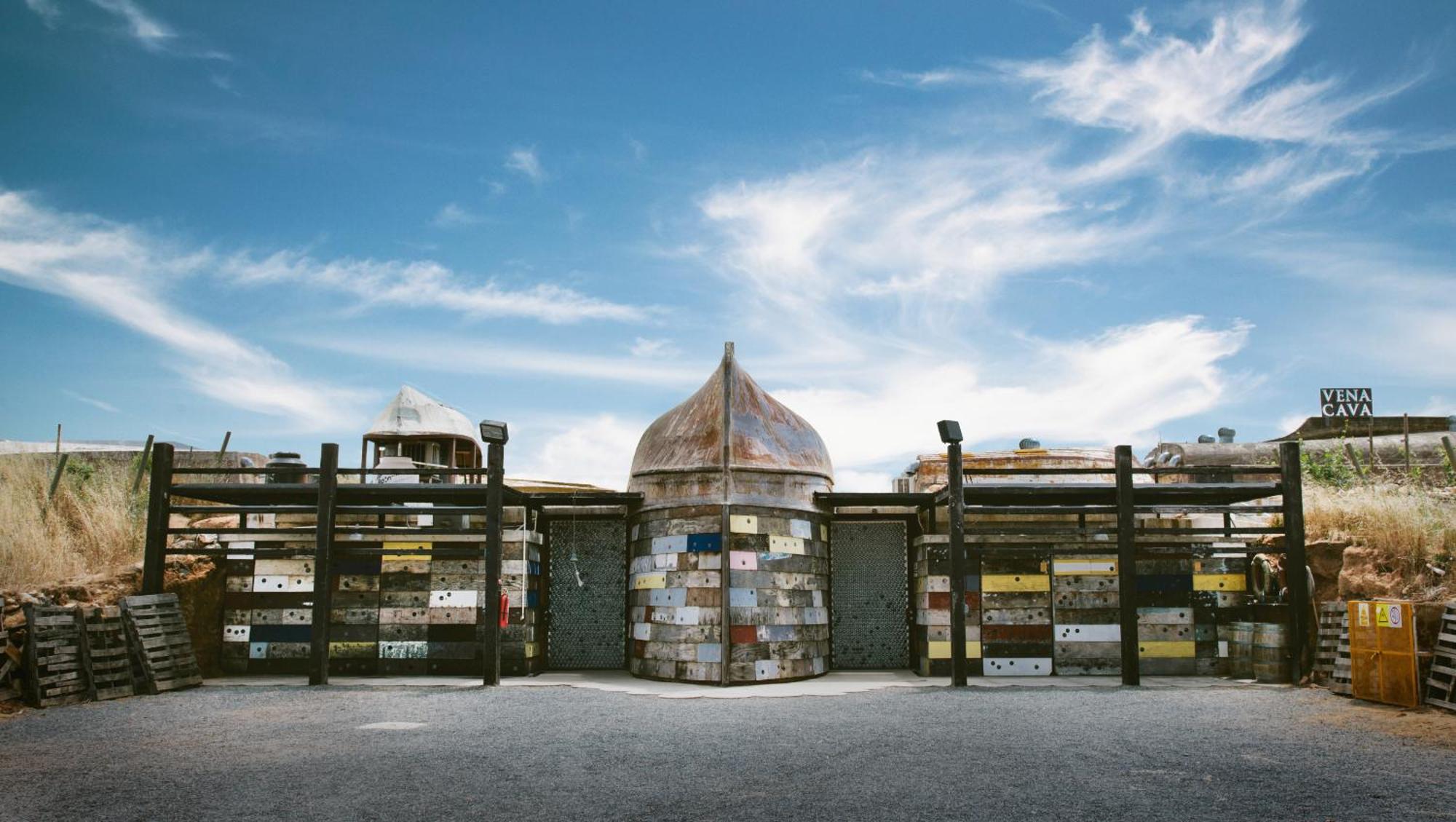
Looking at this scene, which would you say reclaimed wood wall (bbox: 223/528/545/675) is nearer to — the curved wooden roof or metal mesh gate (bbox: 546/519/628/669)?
metal mesh gate (bbox: 546/519/628/669)

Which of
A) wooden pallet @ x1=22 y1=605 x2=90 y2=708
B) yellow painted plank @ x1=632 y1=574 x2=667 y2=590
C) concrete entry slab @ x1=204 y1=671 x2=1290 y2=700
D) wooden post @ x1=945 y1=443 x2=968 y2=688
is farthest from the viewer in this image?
yellow painted plank @ x1=632 y1=574 x2=667 y2=590

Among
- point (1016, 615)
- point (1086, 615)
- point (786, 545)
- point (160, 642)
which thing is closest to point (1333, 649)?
point (1086, 615)

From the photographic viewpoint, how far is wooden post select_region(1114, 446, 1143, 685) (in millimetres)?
13344

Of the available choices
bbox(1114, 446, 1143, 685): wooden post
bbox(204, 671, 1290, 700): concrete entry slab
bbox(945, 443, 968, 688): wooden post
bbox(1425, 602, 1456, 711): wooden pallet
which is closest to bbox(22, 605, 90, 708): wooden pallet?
bbox(204, 671, 1290, 700): concrete entry slab

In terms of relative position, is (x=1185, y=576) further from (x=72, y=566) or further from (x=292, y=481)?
(x=72, y=566)

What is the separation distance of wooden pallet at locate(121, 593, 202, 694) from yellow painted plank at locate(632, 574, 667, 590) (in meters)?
5.93

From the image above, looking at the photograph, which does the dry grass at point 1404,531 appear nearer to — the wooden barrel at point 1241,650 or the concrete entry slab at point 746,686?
the wooden barrel at point 1241,650

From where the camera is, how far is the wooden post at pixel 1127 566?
13344 millimetres

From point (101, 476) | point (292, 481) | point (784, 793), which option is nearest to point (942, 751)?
point (784, 793)

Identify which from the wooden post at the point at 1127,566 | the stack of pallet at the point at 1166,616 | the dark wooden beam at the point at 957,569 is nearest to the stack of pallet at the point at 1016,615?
the dark wooden beam at the point at 957,569

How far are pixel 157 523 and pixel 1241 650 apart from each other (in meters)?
15.3

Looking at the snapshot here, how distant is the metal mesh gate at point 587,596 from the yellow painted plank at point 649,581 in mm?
1221

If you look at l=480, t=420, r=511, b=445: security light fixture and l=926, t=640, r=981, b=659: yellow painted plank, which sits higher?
l=480, t=420, r=511, b=445: security light fixture

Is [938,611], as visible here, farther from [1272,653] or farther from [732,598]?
[1272,653]
